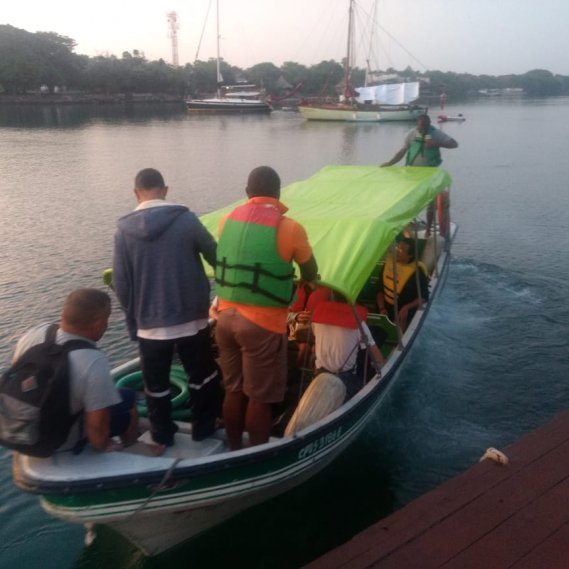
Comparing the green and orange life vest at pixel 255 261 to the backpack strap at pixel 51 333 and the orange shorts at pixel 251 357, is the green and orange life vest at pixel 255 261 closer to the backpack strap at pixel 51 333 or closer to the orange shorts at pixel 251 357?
the orange shorts at pixel 251 357

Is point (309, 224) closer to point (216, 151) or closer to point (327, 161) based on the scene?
point (327, 161)

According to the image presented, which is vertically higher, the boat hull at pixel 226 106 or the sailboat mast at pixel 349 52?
the sailboat mast at pixel 349 52

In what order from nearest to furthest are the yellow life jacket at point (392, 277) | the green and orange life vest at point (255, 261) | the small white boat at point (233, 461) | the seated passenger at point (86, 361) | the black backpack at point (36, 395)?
the black backpack at point (36, 395)
the seated passenger at point (86, 361)
the small white boat at point (233, 461)
the green and orange life vest at point (255, 261)
the yellow life jacket at point (392, 277)

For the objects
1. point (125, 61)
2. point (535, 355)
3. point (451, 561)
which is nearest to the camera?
point (451, 561)

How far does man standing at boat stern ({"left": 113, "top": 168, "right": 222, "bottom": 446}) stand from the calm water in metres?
2.06

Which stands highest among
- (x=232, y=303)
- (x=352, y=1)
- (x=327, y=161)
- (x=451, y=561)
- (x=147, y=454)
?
(x=352, y=1)

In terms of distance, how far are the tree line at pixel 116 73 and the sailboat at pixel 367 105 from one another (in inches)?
479

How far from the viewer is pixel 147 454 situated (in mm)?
4730

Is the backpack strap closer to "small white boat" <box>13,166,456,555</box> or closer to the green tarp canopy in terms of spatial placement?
"small white boat" <box>13,166,456,555</box>

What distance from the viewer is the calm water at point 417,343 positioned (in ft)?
19.4

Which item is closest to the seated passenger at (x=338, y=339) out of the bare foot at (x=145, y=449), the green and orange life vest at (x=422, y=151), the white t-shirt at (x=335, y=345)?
the white t-shirt at (x=335, y=345)

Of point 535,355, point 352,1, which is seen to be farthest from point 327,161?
point 352,1

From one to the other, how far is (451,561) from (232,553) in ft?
7.91

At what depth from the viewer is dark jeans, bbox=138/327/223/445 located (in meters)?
4.61
